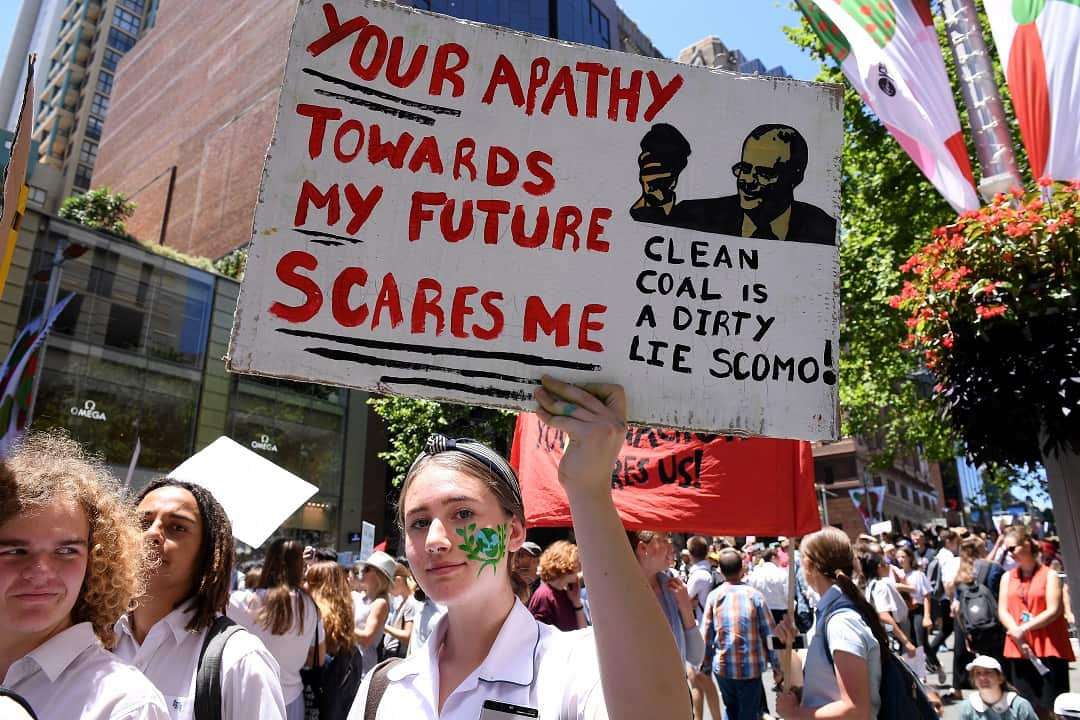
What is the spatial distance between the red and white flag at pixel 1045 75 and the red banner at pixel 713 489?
222cm

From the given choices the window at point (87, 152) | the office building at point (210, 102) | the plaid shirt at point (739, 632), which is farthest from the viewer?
the window at point (87, 152)

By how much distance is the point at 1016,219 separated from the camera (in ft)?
11.9

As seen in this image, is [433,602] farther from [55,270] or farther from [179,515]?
[55,270]

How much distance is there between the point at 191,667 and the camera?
236cm

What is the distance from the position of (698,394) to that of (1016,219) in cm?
280

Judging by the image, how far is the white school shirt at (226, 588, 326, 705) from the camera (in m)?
4.70

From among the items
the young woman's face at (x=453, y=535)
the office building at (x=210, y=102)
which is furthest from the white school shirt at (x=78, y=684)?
the office building at (x=210, y=102)

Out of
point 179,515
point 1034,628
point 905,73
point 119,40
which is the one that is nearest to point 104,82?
point 119,40

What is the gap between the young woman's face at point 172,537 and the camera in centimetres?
262

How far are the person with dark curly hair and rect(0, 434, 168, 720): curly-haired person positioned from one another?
0.37 metres

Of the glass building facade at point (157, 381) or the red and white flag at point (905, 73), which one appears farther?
the glass building facade at point (157, 381)

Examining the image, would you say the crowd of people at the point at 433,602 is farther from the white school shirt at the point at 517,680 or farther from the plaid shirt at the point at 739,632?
the plaid shirt at the point at 739,632

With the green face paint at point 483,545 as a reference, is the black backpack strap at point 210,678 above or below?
below

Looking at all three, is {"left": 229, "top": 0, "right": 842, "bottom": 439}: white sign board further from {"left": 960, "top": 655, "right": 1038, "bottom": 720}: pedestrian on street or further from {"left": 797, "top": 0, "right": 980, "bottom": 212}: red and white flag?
{"left": 960, "top": 655, "right": 1038, "bottom": 720}: pedestrian on street
